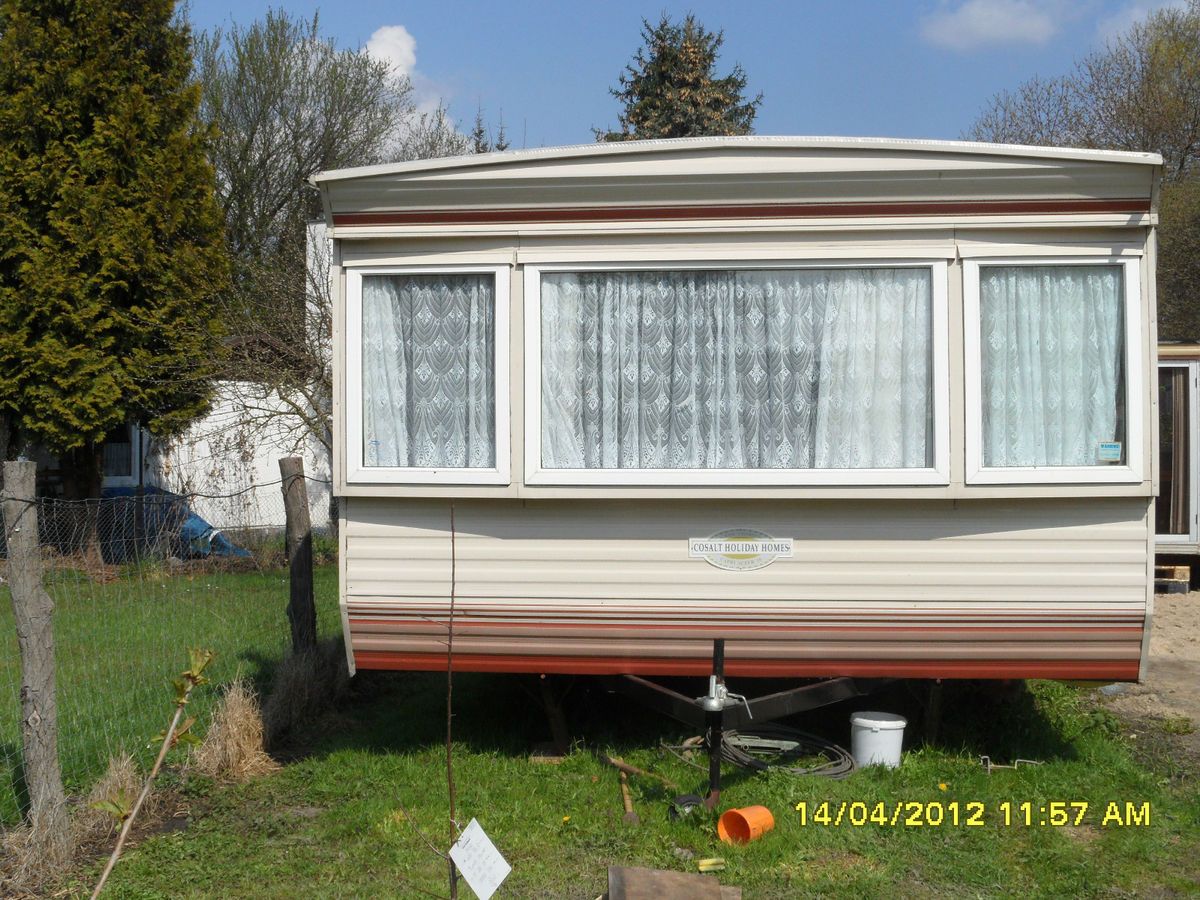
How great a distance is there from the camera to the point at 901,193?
4.97 m

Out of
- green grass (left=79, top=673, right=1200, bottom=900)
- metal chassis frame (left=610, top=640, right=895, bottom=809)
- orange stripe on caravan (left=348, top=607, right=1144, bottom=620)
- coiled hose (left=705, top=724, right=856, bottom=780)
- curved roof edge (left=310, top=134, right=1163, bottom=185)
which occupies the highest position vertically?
curved roof edge (left=310, top=134, right=1163, bottom=185)

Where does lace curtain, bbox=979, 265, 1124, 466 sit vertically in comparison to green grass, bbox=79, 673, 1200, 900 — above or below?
above

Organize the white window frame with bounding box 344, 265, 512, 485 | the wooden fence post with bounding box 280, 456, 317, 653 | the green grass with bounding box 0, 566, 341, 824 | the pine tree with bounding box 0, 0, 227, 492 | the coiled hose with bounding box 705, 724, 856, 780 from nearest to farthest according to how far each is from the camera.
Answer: the white window frame with bounding box 344, 265, 512, 485
the coiled hose with bounding box 705, 724, 856, 780
the green grass with bounding box 0, 566, 341, 824
the wooden fence post with bounding box 280, 456, 317, 653
the pine tree with bounding box 0, 0, 227, 492

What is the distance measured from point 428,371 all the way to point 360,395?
0.32 metres

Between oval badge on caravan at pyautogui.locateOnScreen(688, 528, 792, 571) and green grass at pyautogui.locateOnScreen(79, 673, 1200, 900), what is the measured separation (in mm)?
998

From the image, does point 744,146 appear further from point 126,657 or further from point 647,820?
point 126,657

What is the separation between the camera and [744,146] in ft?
16.3

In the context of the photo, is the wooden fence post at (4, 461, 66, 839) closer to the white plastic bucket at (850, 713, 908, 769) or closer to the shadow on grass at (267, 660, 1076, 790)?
the shadow on grass at (267, 660, 1076, 790)

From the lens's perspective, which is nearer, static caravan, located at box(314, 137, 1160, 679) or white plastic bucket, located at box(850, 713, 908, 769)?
static caravan, located at box(314, 137, 1160, 679)

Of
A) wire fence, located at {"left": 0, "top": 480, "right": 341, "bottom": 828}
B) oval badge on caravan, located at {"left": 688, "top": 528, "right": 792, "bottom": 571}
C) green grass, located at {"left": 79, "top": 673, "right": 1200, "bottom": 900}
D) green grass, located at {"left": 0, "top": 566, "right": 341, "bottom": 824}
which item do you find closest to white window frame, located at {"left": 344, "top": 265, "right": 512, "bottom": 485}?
oval badge on caravan, located at {"left": 688, "top": 528, "right": 792, "bottom": 571}

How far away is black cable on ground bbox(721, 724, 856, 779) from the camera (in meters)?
5.32

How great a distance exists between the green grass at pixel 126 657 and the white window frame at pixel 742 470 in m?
2.39

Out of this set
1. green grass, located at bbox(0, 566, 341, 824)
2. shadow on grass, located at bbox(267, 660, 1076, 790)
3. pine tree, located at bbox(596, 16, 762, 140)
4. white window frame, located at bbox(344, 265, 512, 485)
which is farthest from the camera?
pine tree, located at bbox(596, 16, 762, 140)

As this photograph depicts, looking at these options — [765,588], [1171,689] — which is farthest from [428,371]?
[1171,689]
